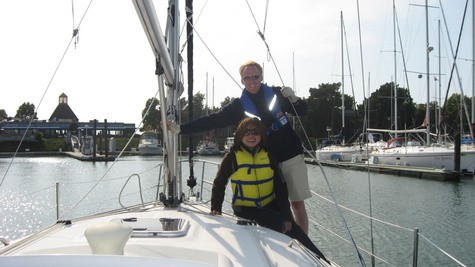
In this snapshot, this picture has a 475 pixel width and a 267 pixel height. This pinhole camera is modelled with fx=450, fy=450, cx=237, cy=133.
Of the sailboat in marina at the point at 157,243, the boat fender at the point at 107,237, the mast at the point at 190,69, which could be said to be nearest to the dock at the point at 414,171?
the mast at the point at 190,69

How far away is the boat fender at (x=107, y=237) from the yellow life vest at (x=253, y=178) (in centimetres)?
175

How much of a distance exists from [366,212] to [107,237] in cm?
→ 1373

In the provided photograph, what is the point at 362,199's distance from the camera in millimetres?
17500

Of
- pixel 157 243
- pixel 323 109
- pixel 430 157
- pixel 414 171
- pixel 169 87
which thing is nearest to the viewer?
pixel 157 243

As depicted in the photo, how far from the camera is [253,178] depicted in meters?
3.51

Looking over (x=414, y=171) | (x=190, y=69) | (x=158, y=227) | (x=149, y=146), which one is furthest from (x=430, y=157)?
(x=149, y=146)

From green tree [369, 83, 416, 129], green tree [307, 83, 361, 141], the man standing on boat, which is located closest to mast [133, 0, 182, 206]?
the man standing on boat

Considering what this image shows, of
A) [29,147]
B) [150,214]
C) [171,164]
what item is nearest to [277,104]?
[171,164]

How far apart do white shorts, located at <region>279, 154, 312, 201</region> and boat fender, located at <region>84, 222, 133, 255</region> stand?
222 cm

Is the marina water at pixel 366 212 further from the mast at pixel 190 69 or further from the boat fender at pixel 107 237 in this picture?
the boat fender at pixel 107 237

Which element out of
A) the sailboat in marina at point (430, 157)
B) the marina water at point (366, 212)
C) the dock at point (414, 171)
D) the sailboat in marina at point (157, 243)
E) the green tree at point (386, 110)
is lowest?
the marina water at point (366, 212)

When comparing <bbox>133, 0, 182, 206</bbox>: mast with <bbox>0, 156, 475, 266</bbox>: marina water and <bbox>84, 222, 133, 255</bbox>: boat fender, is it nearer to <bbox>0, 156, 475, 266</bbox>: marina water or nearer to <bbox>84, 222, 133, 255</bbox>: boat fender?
<bbox>0, 156, 475, 266</bbox>: marina water

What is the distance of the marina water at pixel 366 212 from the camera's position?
844 centimetres

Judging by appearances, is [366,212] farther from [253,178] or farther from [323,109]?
[323,109]
